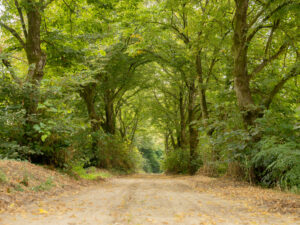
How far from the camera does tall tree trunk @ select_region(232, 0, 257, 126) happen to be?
882 cm

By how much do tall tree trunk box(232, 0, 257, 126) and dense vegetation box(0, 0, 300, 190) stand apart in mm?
34

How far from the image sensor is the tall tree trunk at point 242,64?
8.82 metres

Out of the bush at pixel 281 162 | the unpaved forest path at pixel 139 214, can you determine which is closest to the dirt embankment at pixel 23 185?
the unpaved forest path at pixel 139 214

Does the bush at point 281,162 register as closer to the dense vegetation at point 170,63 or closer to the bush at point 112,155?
the dense vegetation at point 170,63

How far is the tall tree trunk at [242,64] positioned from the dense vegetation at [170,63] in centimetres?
3

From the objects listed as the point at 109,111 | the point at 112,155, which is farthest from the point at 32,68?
the point at 112,155

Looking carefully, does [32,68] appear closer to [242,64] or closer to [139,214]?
[139,214]

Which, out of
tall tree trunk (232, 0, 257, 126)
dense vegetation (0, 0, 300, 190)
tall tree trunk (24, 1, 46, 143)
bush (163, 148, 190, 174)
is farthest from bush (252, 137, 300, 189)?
bush (163, 148, 190, 174)

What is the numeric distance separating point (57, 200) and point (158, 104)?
1934cm

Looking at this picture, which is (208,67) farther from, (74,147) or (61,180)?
(61,180)

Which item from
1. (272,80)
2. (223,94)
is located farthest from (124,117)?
(272,80)

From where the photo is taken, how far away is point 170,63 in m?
15.9

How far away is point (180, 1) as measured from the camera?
11.3 m

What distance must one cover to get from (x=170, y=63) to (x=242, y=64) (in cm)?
718
